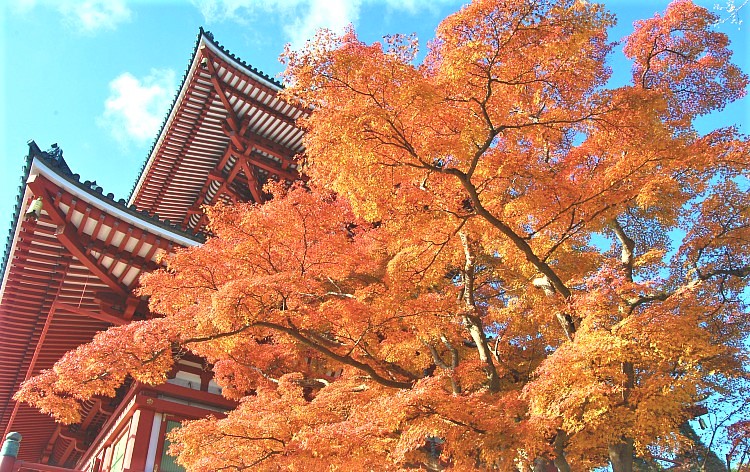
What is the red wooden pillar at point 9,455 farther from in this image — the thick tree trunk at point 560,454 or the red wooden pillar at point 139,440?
the thick tree trunk at point 560,454

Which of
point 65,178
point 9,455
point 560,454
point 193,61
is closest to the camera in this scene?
point 560,454

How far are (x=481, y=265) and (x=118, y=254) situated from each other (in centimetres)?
699

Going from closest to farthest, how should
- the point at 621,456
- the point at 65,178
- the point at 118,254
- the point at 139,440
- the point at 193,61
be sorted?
1. the point at 621,456
2. the point at 65,178
3. the point at 139,440
4. the point at 118,254
5. the point at 193,61

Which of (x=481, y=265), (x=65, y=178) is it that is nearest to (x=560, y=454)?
(x=481, y=265)

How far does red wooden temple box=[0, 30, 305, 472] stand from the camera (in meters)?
10.4

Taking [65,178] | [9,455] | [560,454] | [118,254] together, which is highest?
[65,178]

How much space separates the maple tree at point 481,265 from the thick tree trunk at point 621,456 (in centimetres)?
3

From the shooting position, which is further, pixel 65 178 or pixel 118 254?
pixel 118 254

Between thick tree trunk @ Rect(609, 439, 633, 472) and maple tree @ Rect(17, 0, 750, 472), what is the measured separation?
29 mm

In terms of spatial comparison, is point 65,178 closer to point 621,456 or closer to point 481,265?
point 481,265

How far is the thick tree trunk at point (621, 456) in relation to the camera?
7.64 metres

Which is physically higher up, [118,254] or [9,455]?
[118,254]

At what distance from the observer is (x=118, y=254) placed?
11141 mm

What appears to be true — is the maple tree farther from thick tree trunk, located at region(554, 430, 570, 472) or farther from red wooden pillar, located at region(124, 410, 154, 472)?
red wooden pillar, located at region(124, 410, 154, 472)
